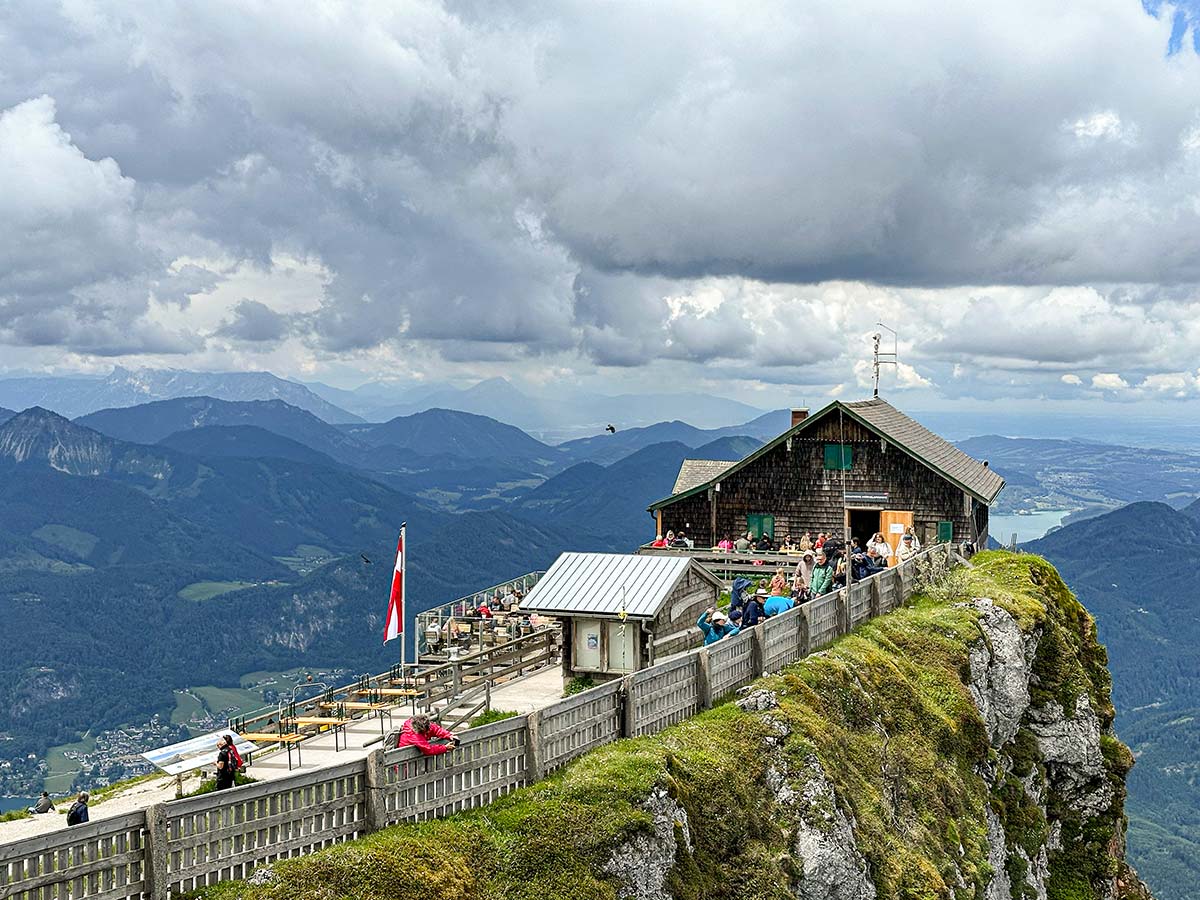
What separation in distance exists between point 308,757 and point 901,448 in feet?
95.4

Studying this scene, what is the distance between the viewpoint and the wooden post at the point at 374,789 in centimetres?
1345

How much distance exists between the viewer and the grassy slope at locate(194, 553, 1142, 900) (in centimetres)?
1327

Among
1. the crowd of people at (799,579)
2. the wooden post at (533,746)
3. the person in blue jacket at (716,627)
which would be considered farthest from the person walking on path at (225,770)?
the person in blue jacket at (716,627)

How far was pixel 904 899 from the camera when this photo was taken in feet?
61.7

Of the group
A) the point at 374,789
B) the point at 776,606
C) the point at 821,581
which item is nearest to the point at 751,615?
the point at 776,606

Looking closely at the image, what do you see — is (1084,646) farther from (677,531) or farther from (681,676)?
(681,676)

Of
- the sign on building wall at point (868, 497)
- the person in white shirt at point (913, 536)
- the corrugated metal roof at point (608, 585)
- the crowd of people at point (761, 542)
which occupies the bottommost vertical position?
the crowd of people at point (761, 542)

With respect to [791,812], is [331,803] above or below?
above

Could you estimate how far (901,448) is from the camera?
43500mm

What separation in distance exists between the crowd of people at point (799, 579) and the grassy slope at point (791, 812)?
1702mm

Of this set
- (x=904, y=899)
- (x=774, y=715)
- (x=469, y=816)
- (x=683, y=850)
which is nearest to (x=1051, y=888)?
(x=904, y=899)

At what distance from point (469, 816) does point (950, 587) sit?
21141mm

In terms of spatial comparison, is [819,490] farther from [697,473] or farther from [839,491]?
[697,473]

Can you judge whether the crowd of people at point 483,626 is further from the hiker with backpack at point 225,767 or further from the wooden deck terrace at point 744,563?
the hiker with backpack at point 225,767
